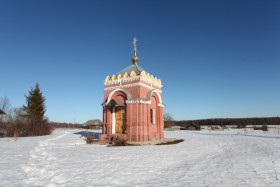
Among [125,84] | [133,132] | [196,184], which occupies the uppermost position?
[125,84]

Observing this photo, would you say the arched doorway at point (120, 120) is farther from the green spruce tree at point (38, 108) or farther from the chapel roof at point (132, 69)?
the green spruce tree at point (38, 108)

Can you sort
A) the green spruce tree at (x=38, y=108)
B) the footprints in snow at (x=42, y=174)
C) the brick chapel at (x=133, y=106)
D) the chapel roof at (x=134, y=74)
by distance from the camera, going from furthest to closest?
the green spruce tree at (x=38, y=108)
the chapel roof at (x=134, y=74)
the brick chapel at (x=133, y=106)
the footprints in snow at (x=42, y=174)

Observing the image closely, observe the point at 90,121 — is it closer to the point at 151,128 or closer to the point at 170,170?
the point at 151,128

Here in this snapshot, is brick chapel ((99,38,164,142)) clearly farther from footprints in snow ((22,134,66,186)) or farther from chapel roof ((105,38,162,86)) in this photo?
footprints in snow ((22,134,66,186))

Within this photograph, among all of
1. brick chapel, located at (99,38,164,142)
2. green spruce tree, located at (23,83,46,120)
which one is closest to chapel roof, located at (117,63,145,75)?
brick chapel, located at (99,38,164,142)

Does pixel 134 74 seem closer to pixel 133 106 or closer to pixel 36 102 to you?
pixel 133 106

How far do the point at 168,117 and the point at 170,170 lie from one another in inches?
2633

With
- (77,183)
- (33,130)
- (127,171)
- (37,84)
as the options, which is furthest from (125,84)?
(37,84)

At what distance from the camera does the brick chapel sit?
16344 millimetres

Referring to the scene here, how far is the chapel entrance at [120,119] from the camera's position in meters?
17.2

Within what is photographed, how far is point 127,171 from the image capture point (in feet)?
22.7

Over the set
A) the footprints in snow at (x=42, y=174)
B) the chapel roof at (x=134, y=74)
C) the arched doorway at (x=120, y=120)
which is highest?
the chapel roof at (x=134, y=74)

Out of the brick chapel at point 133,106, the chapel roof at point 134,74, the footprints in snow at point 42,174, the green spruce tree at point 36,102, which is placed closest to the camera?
the footprints in snow at point 42,174

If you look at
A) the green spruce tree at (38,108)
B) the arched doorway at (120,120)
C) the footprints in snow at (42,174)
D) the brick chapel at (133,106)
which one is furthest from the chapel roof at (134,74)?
the green spruce tree at (38,108)
